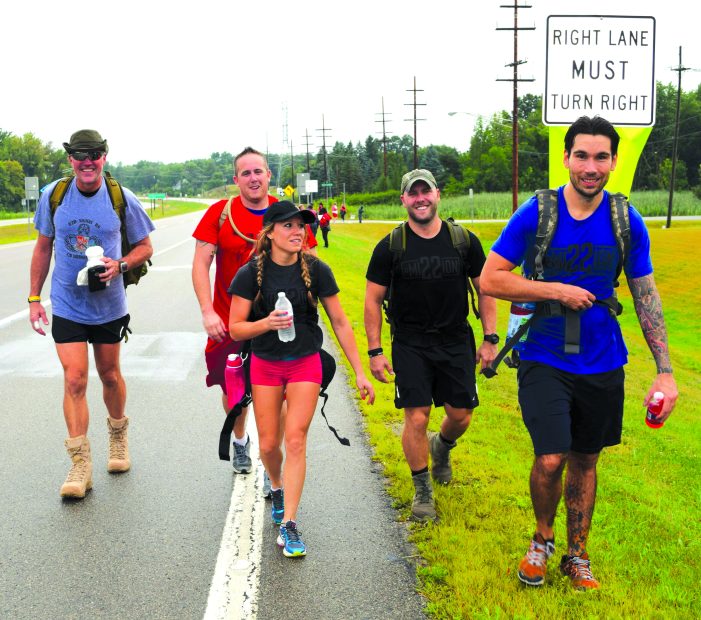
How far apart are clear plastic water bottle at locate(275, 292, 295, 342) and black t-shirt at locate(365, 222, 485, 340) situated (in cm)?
69

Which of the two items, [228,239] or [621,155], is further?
[621,155]

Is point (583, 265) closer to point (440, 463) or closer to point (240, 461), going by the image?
point (440, 463)

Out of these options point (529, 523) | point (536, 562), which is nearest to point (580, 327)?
point (536, 562)

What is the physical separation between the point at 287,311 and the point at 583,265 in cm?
145

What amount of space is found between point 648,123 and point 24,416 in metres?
5.53

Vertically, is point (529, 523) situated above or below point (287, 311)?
below

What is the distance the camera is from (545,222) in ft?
12.2

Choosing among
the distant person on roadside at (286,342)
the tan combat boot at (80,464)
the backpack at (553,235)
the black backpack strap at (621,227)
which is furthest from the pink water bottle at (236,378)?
the black backpack strap at (621,227)

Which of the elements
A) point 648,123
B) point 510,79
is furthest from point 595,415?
point 510,79

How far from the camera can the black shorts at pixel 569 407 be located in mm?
3783

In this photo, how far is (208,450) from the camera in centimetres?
636

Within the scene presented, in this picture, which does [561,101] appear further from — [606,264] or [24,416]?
[24,416]

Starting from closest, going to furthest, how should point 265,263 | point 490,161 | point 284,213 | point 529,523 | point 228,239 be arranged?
point 284,213 → point 265,263 → point 529,523 → point 228,239 → point 490,161

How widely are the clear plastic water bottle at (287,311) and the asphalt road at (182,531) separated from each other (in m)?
1.11
